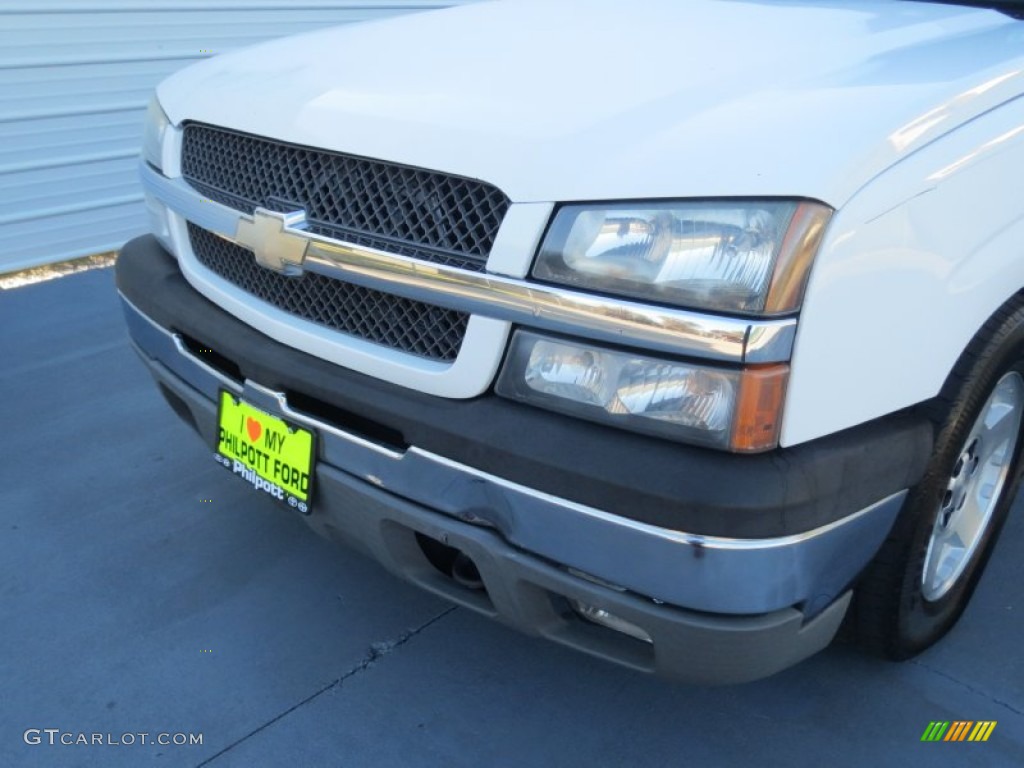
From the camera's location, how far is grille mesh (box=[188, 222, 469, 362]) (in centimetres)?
200

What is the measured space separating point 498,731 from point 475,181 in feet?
4.04

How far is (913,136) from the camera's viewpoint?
178 centimetres

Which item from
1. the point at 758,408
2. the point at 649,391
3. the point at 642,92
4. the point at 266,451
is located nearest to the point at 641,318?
the point at 649,391

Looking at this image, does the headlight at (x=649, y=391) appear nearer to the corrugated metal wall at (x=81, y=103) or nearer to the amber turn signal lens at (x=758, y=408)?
the amber turn signal lens at (x=758, y=408)

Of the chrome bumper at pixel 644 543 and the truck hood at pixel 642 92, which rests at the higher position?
the truck hood at pixel 642 92

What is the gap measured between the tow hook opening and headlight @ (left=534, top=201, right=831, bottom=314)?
2.30 ft

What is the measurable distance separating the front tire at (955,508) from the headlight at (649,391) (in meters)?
0.50

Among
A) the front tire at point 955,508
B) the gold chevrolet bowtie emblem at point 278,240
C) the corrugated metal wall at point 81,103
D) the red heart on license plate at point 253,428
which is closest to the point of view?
the front tire at point 955,508

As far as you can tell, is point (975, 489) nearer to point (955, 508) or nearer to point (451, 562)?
point (955, 508)

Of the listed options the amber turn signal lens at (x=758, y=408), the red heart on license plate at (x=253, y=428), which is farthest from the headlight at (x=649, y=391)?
the red heart on license plate at (x=253, y=428)

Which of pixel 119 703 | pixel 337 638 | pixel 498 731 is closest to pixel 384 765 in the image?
pixel 498 731

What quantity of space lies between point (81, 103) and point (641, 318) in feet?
15.8

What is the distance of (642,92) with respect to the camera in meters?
1.97

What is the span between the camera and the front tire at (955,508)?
2.01 m
